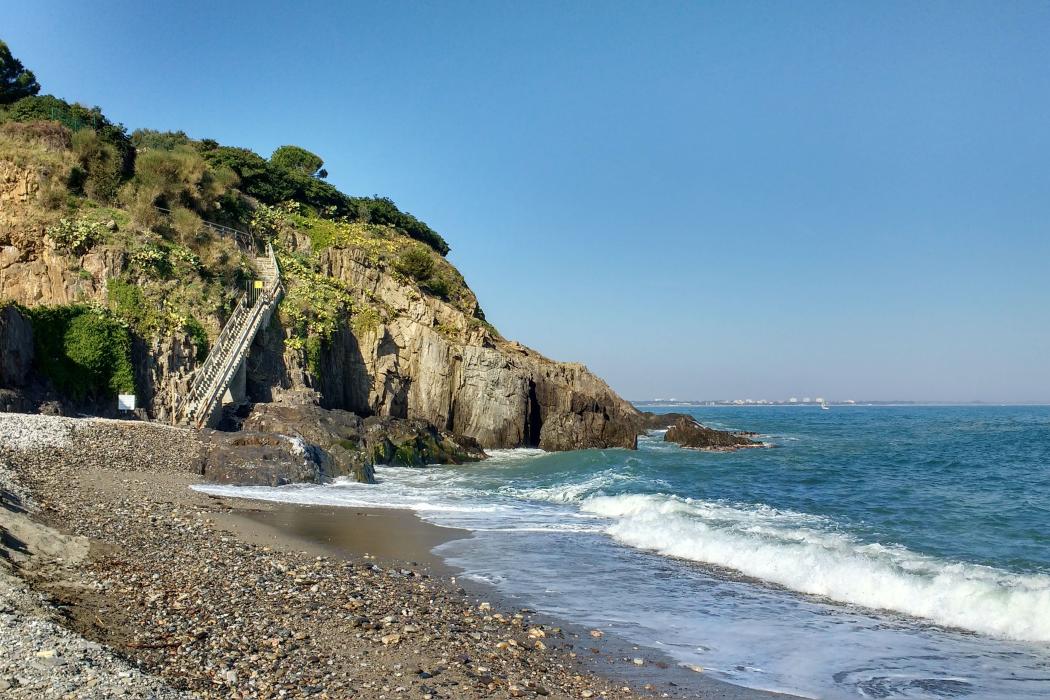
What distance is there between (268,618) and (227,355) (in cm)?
2198

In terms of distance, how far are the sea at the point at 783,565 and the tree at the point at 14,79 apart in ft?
109

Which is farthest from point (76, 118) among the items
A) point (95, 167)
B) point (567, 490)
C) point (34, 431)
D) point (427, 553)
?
point (427, 553)

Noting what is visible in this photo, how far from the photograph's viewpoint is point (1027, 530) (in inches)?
666

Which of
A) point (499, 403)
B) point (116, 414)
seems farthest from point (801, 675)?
point (499, 403)

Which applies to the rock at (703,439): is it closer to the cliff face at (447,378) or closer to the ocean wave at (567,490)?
the cliff face at (447,378)

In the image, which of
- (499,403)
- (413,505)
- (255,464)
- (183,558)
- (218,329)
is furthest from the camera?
(499,403)

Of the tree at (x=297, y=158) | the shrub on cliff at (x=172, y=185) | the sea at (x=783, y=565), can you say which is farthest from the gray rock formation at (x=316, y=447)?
the tree at (x=297, y=158)

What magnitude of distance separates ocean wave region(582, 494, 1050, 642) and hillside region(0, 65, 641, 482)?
1504cm

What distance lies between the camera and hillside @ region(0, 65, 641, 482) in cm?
2506

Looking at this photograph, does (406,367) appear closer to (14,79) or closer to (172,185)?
(172,185)

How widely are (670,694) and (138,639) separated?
4684 mm

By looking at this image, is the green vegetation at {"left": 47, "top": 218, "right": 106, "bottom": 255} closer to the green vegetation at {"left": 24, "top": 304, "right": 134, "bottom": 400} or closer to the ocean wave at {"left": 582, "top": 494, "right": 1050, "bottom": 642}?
the green vegetation at {"left": 24, "top": 304, "right": 134, "bottom": 400}

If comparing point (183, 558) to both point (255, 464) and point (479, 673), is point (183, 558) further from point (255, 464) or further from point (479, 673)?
point (255, 464)

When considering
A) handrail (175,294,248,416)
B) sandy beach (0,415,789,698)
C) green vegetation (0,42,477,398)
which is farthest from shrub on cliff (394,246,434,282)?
sandy beach (0,415,789,698)
